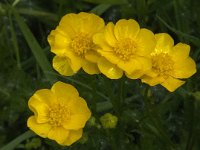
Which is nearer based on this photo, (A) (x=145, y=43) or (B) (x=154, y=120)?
(A) (x=145, y=43)

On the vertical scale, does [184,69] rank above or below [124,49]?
below

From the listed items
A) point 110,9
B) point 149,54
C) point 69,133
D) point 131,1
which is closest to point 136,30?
point 149,54

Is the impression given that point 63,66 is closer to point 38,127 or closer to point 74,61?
point 74,61

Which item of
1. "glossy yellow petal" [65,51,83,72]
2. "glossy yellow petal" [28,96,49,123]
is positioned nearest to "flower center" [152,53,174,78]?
"glossy yellow petal" [65,51,83,72]

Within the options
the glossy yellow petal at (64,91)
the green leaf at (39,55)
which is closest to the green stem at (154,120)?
the glossy yellow petal at (64,91)

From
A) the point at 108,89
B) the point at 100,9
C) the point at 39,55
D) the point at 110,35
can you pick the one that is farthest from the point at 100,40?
the point at 100,9

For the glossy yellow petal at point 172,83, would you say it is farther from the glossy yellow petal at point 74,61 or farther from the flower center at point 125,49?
the glossy yellow petal at point 74,61

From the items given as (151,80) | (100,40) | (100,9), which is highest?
(100,40)
